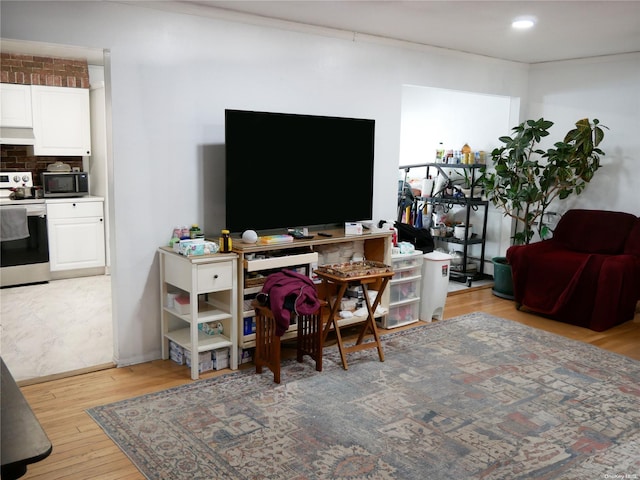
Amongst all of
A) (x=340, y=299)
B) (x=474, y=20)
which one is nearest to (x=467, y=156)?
(x=474, y=20)

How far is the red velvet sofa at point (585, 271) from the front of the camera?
188 inches

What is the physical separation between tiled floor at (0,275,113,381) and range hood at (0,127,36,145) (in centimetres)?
153

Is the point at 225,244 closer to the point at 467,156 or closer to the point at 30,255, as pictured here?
the point at 30,255

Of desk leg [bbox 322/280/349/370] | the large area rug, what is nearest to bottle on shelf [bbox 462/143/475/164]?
the large area rug

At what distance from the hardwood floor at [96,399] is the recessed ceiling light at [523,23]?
97.8 inches

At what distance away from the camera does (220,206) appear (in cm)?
409

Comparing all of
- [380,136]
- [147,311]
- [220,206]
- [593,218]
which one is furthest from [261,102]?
[593,218]

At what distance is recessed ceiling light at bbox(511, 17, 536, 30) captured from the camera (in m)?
4.04

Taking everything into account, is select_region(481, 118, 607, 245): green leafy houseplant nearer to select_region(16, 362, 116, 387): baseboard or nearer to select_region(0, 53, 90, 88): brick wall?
select_region(16, 362, 116, 387): baseboard

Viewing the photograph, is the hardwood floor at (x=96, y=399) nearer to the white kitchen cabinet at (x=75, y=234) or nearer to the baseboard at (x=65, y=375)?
the baseboard at (x=65, y=375)

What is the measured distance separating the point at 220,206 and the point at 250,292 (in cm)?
72

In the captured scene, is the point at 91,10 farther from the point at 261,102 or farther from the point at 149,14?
the point at 261,102

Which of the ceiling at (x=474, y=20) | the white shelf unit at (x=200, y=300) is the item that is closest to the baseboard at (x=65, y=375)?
the white shelf unit at (x=200, y=300)

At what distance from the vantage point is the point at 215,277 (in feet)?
11.7
